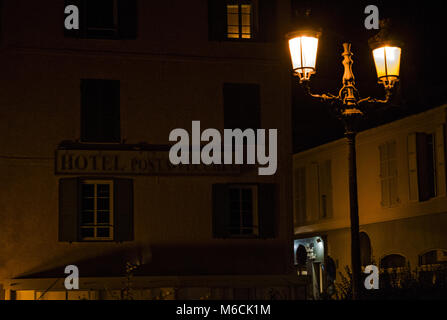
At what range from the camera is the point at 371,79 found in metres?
31.5

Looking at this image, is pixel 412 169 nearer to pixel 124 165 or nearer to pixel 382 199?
pixel 382 199

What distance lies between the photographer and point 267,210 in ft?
76.1

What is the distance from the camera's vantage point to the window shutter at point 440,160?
1043 inches

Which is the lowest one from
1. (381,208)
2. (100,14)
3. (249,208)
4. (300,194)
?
(249,208)

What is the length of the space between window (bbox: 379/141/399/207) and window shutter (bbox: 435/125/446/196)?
89.9 inches

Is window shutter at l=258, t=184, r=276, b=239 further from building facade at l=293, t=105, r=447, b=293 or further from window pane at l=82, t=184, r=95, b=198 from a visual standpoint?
building facade at l=293, t=105, r=447, b=293

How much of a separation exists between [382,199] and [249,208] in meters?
7.79

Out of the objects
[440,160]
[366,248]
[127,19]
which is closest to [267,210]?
[127,19]

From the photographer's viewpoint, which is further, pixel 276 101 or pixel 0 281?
pixel 276 101

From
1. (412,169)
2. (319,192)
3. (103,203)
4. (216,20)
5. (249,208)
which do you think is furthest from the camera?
(319,192)

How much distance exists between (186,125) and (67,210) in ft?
12.0
